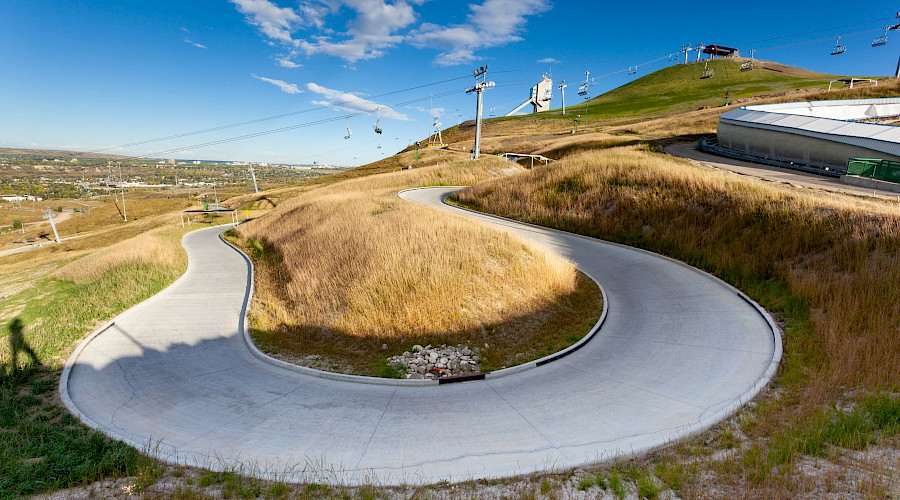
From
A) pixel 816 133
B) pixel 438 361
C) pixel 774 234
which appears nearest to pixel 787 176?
pixel 816 133

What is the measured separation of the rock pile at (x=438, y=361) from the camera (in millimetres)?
8312

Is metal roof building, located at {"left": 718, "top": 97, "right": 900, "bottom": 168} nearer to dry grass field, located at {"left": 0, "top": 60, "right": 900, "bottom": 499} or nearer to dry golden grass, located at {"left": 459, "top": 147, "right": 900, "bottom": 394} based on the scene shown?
dry golden grass, located at {"left": 459, "top": 147, "right": 900, "bottom": 394}

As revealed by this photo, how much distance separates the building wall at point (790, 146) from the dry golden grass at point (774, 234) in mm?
12150

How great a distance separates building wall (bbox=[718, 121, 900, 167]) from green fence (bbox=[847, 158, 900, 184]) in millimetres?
1764

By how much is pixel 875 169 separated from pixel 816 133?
6506mm

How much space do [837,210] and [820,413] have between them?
11074mm

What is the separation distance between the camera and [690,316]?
32.6 feet

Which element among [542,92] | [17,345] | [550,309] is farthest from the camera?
[542,92]

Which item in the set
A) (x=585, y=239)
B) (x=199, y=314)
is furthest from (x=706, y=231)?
(x=199, y=314)

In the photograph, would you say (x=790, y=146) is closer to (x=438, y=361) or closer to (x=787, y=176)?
(x=787, y=176)

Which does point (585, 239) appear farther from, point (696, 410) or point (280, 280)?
point (280, 280)

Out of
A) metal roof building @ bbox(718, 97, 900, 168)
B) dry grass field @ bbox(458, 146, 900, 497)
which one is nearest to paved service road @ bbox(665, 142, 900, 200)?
metal roof building @ bbox(718, 97, 900, 168)

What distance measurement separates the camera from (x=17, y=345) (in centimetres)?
994

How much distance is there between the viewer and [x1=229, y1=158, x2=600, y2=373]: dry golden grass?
32.8 feet
